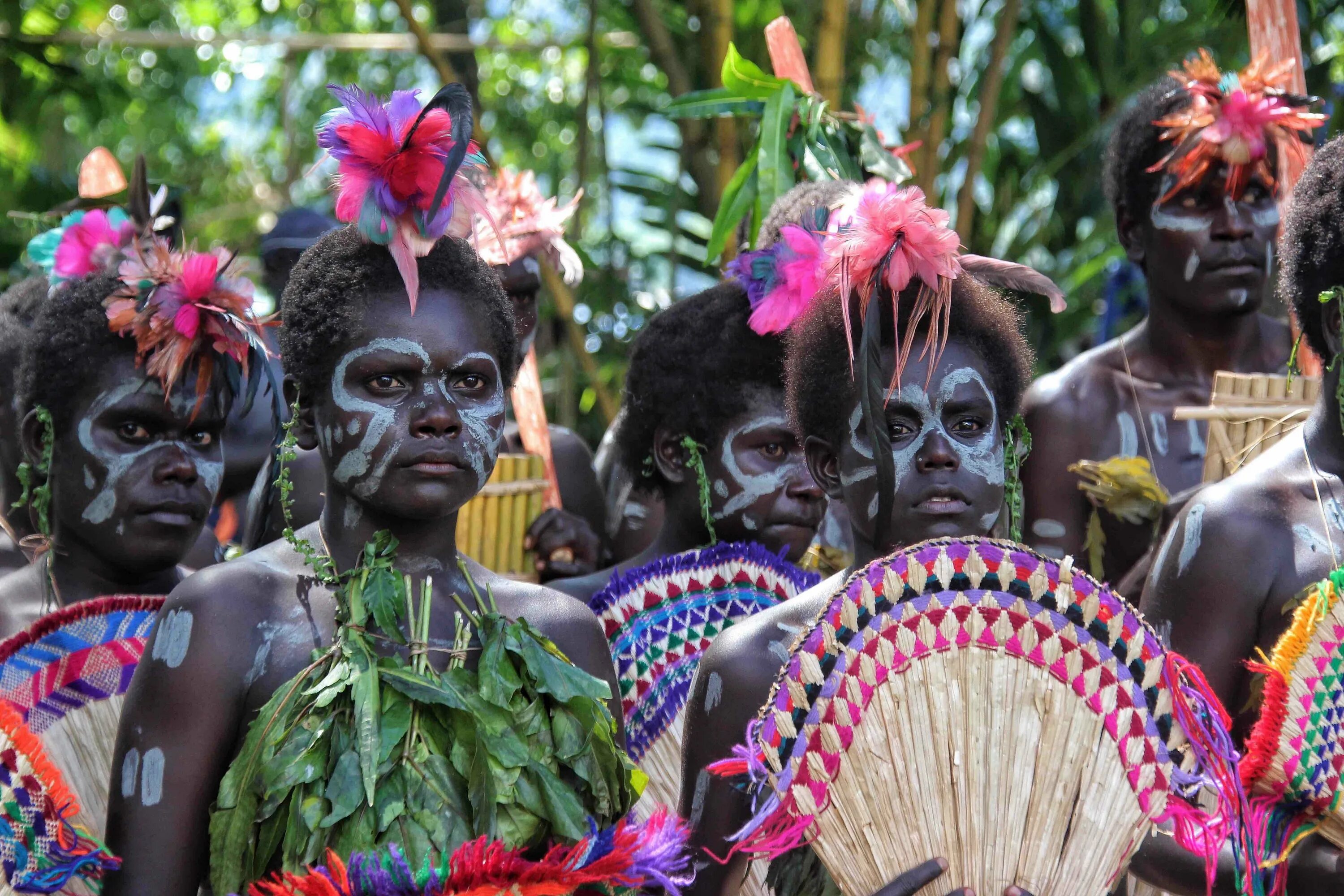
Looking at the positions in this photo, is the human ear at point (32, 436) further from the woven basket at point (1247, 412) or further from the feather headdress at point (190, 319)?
the woven basket at point (1247, 412)

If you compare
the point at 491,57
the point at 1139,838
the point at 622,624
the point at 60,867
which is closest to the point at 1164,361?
the point at 622,624

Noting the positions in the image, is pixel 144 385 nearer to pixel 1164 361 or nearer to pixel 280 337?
pixel 280 337

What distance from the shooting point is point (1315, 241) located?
339 centimetres

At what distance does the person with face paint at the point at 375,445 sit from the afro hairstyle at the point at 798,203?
1361 millimetres

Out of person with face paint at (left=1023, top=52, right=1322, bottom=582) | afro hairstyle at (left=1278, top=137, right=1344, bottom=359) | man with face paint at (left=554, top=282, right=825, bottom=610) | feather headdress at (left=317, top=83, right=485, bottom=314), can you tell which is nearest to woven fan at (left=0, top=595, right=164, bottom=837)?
feather headdress at (left=317, top=83, right=485, bottom=314)

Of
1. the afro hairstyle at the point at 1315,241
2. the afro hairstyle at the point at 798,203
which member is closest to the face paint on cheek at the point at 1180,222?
the afro hairstyle at the point at 798,203

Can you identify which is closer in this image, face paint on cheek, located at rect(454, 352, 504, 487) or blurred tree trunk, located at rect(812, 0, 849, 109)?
face paint on cheek, located at rect(454, 352, 504, 487)

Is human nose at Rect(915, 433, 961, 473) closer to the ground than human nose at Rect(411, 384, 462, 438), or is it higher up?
closer to the ground

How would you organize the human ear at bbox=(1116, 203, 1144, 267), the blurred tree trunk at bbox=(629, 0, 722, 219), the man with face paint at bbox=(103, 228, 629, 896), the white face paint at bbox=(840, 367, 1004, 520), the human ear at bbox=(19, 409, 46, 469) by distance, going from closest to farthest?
the man with face paint at bbox=(103, 228, 629, 896) → the white face paint at bbox=(840, 367, 1004, 520) → the human ear at bbox=(19, 409, 46, 469) → the human ear at bbox=(1116, 203, 1144, 267) → the blurred tree trunk at bbox=(629, 0, 722, 219)

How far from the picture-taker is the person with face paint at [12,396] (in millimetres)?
4441

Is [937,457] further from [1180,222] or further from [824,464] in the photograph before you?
[1180,222]

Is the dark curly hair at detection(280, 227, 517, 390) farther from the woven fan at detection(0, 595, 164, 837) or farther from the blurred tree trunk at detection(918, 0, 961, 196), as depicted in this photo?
the blurred tree trunk at detection(918, 0, 961, 196)

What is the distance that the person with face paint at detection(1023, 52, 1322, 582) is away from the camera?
4867mm

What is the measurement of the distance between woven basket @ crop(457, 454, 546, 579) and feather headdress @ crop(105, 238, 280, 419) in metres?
1.48
